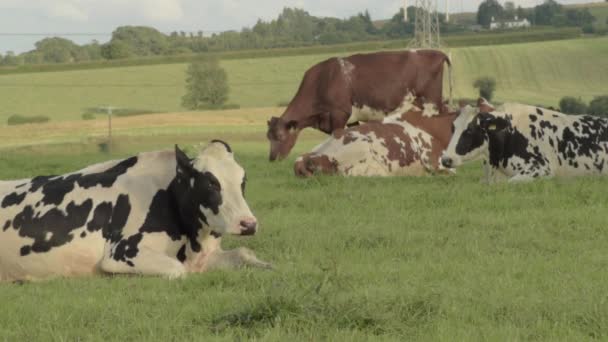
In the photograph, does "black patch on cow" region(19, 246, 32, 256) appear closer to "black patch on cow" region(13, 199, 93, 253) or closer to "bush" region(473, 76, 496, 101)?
"black patch on cow" region(13, 199, 93, 253)

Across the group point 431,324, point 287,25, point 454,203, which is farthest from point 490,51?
point 431,324

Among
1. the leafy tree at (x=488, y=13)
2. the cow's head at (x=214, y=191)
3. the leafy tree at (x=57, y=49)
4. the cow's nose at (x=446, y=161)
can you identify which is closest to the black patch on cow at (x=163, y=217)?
the cow's head at (x=214, y=191)

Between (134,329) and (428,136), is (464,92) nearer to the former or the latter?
(428,136)

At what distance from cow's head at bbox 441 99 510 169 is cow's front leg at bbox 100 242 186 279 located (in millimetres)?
8300

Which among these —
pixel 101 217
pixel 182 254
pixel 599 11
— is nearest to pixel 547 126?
pixel 182 254

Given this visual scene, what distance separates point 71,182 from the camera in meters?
9.43

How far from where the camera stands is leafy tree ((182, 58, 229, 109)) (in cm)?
9500

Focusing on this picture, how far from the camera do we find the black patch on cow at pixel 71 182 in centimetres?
930

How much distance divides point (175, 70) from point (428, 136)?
291 feet

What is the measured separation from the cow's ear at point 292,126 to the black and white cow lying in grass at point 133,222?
14.7 m

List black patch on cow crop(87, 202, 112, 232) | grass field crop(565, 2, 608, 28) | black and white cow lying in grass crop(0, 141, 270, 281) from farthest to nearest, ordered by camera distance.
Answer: grass field crop(565, 2, 608, 28) < black patch on cow crop(87, 202, 112, 232) < black and white cow lying in grass crop(0, 141, 270, 281)

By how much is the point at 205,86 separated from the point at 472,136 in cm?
7989

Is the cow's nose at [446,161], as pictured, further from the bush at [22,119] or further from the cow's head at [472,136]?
the bush at [22,119]

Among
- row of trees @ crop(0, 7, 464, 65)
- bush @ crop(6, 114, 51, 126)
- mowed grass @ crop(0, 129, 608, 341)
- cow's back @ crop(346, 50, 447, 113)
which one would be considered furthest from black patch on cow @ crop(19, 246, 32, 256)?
row of trees @ crop(0, 7, 464, 65)
